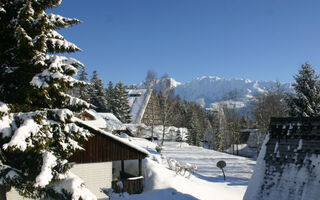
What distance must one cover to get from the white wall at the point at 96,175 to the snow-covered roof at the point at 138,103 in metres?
29.5

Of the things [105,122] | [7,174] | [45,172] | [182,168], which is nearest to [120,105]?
[105,122]

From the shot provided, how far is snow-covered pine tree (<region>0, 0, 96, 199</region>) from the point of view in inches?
274

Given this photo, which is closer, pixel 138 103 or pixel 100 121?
pixel 100 121

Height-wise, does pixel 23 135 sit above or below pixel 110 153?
above

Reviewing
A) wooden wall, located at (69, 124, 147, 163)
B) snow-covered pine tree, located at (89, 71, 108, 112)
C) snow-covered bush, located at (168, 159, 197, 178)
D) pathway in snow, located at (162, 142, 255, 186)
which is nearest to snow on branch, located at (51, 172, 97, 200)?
wooden wall, located at (69, 124, 147, 163)

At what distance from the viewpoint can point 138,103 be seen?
161ft

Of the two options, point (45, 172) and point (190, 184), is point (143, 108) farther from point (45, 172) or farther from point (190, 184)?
point (45, 172)

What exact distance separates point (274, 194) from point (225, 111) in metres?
49.3

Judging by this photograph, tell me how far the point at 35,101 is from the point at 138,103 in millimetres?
41208

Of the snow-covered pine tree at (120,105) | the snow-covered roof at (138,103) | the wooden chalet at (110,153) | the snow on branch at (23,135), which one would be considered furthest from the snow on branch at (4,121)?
the snow-covered roof at (138,103)

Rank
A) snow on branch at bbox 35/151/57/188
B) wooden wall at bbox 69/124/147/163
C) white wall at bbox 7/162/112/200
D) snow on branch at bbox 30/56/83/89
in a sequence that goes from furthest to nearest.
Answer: white wall at bbox 7/162/112/200
wooden wall at bbox 69/124/147/163
snow on branch at bbox 30/56/83/89
snow on branch at bbox 35/151/57/188

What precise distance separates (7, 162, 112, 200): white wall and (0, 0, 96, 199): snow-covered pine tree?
8.18 metres

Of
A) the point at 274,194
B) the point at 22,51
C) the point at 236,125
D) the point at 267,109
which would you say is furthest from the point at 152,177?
the point at 236,125

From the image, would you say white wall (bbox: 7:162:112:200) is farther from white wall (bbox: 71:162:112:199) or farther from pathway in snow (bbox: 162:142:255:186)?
pathway in snow (bbox: 162:142:255:186)
